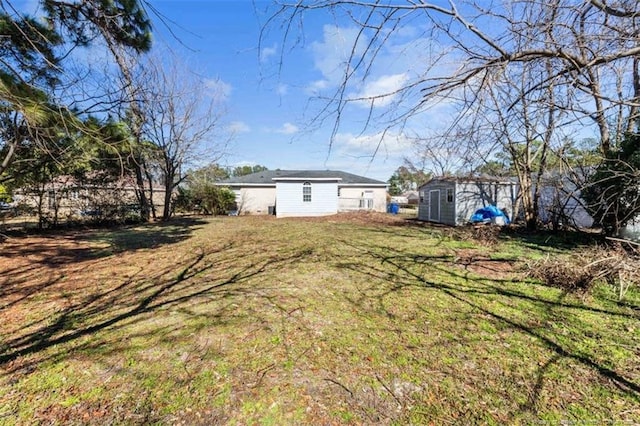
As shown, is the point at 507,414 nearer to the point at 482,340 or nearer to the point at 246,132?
the point at 482,340

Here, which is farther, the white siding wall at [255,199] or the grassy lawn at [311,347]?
the white siding wall at [255,199]

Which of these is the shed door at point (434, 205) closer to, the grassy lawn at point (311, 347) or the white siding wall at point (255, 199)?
the white siding wall at point (255, 199)

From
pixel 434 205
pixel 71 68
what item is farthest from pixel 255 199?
pixel 71 68

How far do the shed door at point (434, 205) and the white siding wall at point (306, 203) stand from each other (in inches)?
218

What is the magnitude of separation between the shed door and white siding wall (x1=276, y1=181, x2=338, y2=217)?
18.2ft

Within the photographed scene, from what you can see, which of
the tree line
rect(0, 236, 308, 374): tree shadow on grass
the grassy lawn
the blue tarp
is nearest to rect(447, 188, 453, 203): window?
the blue tarp

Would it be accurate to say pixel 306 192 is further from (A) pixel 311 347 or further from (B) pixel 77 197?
(A) pixel 311 347

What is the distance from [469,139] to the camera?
9.49 ft

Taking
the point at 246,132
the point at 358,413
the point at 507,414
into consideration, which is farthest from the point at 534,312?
the point at 246,132

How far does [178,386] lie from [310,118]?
7.07 feet

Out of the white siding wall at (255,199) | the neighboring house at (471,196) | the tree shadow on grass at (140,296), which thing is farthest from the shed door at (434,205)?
the tree shadow on grass at (140,296)

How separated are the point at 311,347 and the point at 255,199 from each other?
769 inches

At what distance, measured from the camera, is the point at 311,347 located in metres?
2.72

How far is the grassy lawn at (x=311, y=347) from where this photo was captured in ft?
6.42
